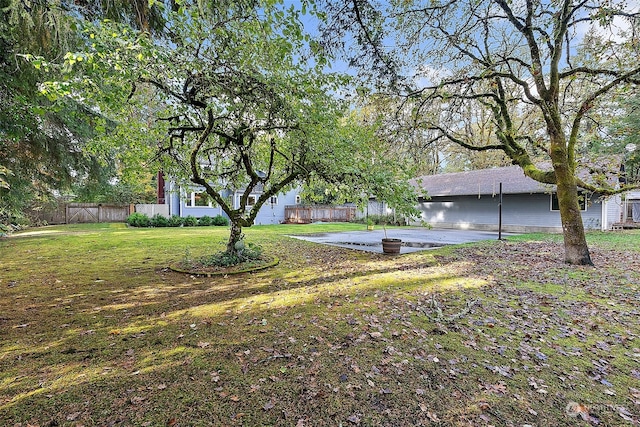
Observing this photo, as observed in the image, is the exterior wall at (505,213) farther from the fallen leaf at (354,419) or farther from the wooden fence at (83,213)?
the wooden fence at (83,213)

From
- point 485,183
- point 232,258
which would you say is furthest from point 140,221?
point 485,183

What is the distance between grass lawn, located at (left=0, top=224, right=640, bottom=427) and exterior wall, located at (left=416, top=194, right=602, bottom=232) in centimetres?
1155

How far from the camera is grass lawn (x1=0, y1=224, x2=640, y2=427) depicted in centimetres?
221

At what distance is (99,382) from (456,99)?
350 inches

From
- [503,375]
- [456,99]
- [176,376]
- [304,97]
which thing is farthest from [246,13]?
[456,99]

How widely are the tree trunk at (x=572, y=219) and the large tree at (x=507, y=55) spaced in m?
0.02

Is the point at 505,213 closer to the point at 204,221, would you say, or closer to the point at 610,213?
the point at 610,213

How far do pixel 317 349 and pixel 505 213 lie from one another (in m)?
19.1

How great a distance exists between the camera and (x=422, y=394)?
94.9 inches

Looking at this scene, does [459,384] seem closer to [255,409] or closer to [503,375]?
[503,375]

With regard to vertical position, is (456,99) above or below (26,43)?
above

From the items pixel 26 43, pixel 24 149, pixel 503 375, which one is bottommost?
pixel 503 375

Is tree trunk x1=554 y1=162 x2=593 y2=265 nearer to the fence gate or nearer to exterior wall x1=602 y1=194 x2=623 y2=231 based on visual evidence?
exterior wall x1=602 y1=194 x2=623 y2=231

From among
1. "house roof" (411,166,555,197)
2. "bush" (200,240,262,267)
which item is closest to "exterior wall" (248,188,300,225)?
"house roof" (411,166,555,197)
